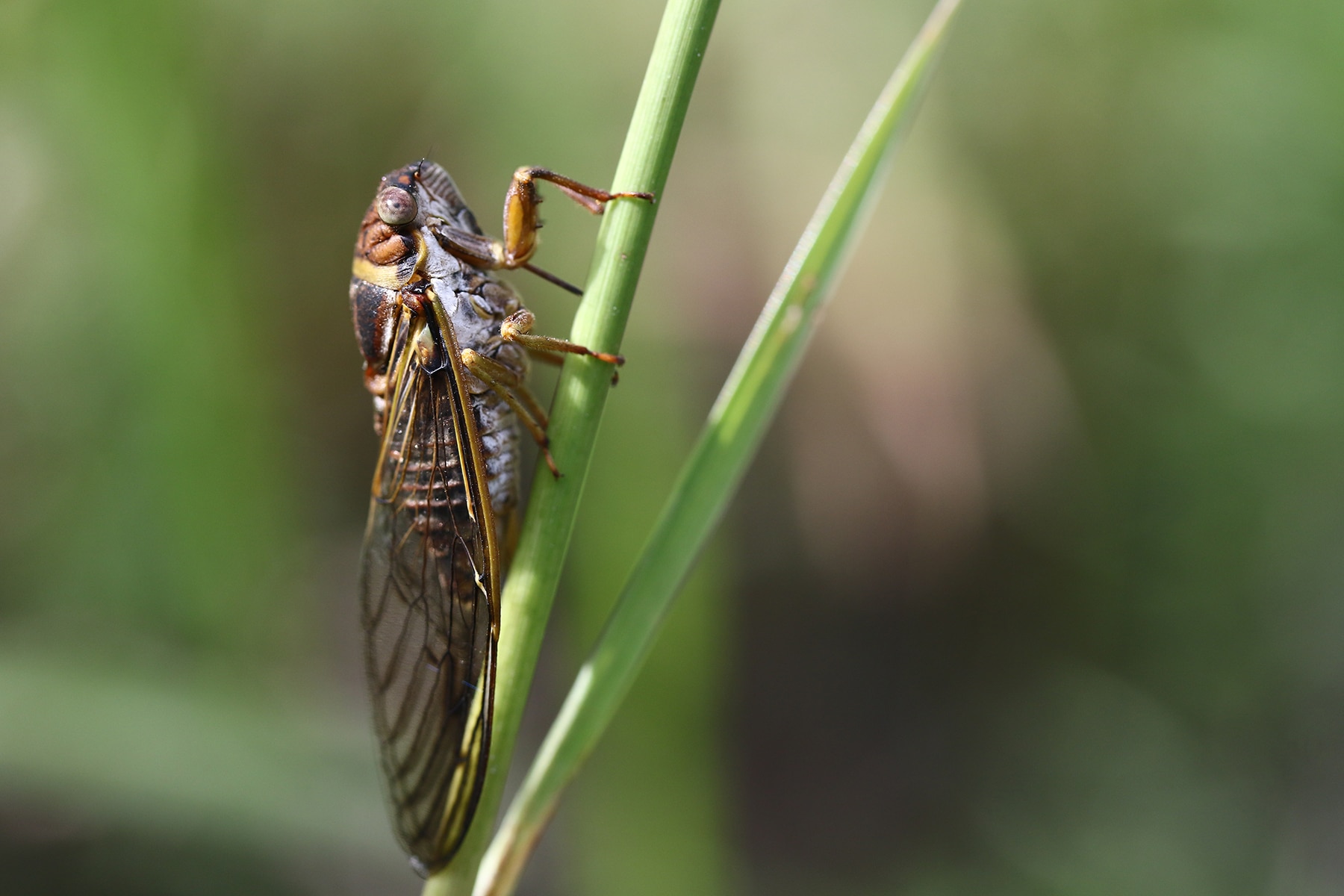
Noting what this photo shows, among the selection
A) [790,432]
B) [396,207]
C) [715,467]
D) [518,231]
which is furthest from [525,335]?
[790,432]

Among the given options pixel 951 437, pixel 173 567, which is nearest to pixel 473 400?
pixel 173 567

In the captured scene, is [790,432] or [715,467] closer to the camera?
[715,467]

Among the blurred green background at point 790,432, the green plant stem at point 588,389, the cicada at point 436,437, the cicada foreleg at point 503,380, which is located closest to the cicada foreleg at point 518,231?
the cicada at point 436,437

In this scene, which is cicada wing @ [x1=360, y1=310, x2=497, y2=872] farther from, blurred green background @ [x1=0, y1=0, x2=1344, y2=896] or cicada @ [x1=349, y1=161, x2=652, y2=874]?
→ blurred green background @ [x1=0, y1=0, x2=1344, y2=896]

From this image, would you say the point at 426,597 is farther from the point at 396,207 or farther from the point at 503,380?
the point at 396,207

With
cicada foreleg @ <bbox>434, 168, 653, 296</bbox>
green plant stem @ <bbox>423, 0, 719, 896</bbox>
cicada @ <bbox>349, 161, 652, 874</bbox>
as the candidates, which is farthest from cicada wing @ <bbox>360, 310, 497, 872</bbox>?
cicada foreleg @ <bbox>434, 168, 653, 296</bbox>

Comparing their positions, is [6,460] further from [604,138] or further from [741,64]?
[741,64]

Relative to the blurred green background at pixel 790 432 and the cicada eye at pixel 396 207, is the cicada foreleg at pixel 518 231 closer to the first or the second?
the cicada eye at pixel 396 207
